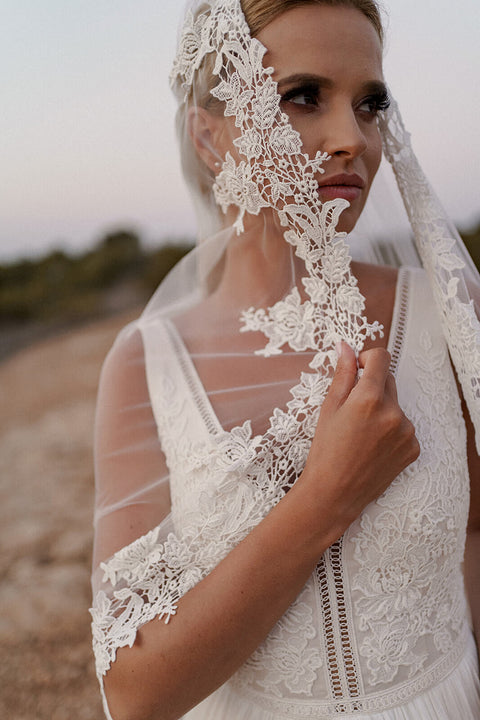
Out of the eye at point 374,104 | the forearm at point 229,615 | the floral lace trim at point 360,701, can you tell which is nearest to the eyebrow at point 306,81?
the eye at point 374,104

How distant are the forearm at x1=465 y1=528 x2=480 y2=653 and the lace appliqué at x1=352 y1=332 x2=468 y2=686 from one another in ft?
0.68

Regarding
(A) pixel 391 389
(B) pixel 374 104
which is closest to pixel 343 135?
(B) pixel 374 104

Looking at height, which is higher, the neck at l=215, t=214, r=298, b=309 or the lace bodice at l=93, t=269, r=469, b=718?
the neck at l=215, t=214, r=298, b=309

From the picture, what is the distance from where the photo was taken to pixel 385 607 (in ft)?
4.39

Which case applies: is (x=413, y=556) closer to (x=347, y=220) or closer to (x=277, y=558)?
(x=277, y=558)

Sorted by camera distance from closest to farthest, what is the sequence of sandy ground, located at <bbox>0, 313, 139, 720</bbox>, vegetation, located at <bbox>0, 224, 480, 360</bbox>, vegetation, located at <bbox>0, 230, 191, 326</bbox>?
sandy ground, located at <bbox>0, 313, 139, 720</bbox>, vegetation, located at <bbox>0, 224, 480, 360</bbox>, vegetation, located at <bbox>0, 230, 191, 326</bbox>

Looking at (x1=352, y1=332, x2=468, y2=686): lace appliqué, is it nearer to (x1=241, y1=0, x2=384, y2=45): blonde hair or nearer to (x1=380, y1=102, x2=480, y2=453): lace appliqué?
(x1=380, y1=102, x2=480, y2=453): lace appliqué

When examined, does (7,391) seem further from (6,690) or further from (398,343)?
(398,343)

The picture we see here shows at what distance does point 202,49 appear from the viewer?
57.9 inches

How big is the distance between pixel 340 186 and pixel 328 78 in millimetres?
225

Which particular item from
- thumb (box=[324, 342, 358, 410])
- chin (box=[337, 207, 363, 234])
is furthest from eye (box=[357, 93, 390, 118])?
thumb (box=[324, 342, 358, 410])

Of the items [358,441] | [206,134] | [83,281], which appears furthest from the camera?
[83,281]

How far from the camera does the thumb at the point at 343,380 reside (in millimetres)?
1270

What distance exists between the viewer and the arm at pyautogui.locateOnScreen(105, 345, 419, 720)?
1.23 m
